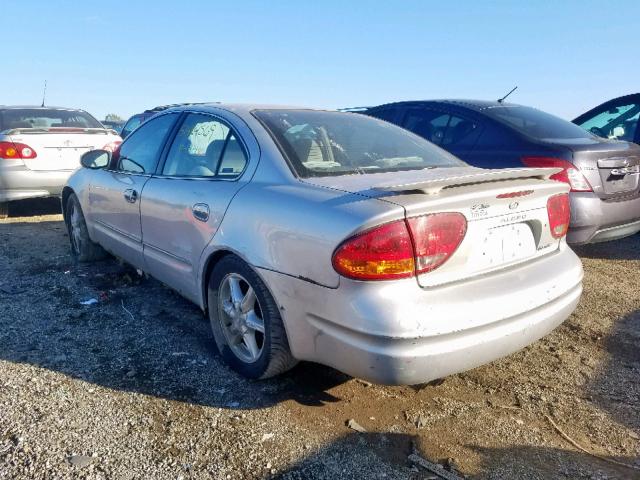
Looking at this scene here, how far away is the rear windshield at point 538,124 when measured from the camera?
15.6ft

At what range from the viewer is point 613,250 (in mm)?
5586

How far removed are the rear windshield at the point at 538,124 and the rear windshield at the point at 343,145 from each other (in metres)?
1.86

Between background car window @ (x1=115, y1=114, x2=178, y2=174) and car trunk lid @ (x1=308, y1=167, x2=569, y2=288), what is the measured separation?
1.64 m

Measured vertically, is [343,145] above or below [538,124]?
below

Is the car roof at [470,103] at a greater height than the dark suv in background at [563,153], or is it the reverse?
the car roof at [470,103]

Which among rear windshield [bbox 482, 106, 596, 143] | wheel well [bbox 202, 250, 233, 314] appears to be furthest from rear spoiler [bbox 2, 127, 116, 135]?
rear windshield [bbox 482, 106, 596, 143]

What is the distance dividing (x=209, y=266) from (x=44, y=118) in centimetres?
636

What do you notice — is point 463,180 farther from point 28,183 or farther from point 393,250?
point 28,183

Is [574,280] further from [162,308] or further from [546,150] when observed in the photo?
[162,308]

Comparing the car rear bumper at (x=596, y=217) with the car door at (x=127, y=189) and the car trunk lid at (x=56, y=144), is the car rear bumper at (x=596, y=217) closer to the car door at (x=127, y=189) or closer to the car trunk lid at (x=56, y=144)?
the car door at (x=127, y=189)

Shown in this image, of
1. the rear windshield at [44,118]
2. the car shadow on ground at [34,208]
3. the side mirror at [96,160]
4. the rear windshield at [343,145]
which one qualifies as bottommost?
the car shadow on ground at [34,208]

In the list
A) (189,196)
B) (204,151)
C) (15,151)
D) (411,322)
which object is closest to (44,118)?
(15,151)

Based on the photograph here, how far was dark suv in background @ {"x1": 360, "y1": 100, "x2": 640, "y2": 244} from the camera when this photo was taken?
14.5 feet

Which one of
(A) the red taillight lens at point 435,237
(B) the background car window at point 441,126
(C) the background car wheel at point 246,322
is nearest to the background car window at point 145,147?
(C) the background car wheel at point 246,322
